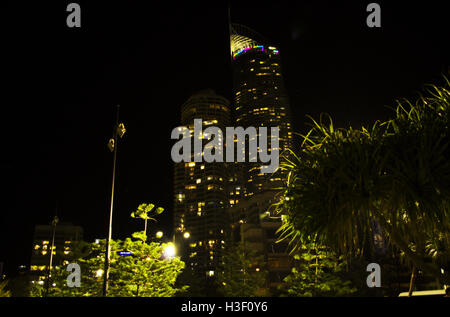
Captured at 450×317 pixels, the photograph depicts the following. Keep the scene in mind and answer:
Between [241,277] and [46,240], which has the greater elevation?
[46,240]

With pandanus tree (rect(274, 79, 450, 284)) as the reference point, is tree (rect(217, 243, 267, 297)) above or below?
below

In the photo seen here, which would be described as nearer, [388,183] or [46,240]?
[388,183]

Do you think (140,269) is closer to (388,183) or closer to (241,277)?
(388,183)

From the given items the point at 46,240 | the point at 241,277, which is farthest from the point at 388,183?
the point at 46,240

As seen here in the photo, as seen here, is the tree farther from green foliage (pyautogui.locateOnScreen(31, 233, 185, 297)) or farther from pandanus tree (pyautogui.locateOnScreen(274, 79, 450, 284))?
pandanus tree (pyautogui.locateOnScreen(274, 79, 450, 284))

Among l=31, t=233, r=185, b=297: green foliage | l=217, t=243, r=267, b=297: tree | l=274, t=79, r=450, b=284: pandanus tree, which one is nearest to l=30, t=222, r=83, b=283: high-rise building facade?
l=217, t=243, r=267, b=297: tree

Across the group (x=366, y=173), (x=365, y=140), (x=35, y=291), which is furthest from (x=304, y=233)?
(x=35, y=291)

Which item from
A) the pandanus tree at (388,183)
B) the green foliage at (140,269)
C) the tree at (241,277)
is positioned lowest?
the tree at (241,277)

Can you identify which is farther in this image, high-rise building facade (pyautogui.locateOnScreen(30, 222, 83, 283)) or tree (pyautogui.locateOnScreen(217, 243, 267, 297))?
high-rise building facade (pyautogui.locateOnScreen(30, 222, 83, 283))

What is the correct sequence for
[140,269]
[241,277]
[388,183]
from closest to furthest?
[388,183], [140,269], [241,277]

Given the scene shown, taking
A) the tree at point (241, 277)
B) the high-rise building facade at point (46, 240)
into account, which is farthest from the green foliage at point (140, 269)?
the high-rise building facade at point (46, 240)

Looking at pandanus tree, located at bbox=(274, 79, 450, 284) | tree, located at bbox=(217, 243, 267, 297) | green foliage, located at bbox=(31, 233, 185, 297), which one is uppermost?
pandanus tree, located at bbox=(274, 79, 450, 284)

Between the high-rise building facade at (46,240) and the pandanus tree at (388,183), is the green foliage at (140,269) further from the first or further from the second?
the high-rise building facade at (46,240)

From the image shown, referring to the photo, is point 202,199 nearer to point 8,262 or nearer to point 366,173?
point 8,262
